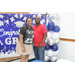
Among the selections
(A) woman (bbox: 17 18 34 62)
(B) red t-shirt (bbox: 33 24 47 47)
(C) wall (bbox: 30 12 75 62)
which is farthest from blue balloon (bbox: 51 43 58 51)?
(A) woman (bbox: 17 18 34 62)

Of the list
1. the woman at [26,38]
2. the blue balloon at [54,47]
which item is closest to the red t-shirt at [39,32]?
the woman at [26,38]

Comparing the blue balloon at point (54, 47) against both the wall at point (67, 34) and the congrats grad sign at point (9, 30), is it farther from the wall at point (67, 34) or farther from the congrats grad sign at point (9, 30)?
the congrats grad sign at point (9, 30)

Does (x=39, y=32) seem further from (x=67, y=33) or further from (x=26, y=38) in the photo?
(x=67, y=33)

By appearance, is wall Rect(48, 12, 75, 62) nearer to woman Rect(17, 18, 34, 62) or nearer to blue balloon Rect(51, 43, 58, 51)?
blue balloon Rect(51, 43, 58, 51)

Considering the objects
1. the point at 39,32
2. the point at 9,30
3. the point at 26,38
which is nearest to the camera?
the point at 26,38

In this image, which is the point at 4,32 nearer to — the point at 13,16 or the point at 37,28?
the point at 13,16

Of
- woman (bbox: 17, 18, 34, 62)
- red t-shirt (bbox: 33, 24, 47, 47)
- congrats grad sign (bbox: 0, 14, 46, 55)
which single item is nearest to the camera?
woman (bbox: 17, 18, 34, 62)

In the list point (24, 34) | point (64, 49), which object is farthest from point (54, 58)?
point (24, 34)

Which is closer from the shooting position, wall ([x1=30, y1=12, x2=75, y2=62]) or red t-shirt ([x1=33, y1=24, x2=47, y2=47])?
red t-shirt ([x1=33, y1=24, x2=47, y2=47])

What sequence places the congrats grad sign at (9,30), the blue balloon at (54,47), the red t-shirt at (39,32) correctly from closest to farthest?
the red t-shirt at (39,32) → the congrats grad sign at (9,30) → the blue balloon at (54,47)

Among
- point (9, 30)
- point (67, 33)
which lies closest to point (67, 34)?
point (67, 33)

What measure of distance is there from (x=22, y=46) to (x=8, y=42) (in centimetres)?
109

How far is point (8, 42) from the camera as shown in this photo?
8.46ft

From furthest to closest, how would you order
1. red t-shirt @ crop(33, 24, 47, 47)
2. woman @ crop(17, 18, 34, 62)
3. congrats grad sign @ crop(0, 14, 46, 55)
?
congrats grad sign @ crop(0, 14, 46, 55)
red t-shirt @ crop(33, 24, 47, 47)
woman @ crop(17, 18, 34, 62)
